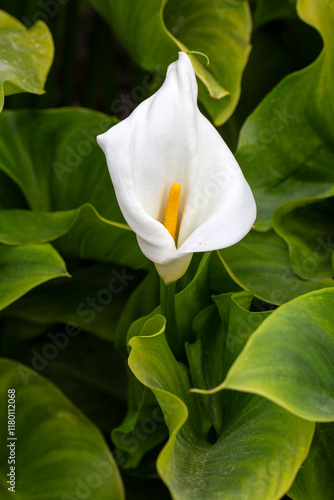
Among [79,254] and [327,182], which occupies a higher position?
[327,182]

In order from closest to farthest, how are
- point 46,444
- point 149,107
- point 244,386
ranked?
1. point 244,386
2. point 149,107
3. point 46,444

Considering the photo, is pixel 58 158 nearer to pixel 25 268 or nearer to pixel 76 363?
pixel 25 268

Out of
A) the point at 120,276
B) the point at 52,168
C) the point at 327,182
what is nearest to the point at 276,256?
the point at 327,182

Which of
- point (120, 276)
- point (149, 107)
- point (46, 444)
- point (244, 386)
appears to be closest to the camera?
point (244, 386)

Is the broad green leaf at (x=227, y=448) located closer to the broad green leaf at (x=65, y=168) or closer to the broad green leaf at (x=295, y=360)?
the broad green leaf at (x=295, y=360)

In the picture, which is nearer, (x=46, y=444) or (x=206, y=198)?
(x=206, y=198)

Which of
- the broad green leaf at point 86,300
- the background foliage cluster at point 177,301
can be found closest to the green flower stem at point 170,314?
the background foliage cluster at point 177,301

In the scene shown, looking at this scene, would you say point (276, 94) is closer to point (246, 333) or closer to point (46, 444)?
point (246, 333)
